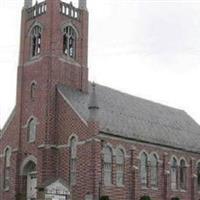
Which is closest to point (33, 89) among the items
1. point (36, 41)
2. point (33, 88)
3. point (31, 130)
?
point (33, 88)

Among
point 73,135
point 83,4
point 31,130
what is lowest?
point 73,135

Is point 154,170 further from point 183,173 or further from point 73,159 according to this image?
point 73,159

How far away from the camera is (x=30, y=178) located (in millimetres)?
53500

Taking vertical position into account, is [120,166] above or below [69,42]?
below

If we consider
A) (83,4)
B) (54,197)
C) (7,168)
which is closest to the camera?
(54,197)

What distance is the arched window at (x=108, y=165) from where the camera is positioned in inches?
1997

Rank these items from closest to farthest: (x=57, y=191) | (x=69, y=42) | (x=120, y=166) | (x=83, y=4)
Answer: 1. (x=57, y=191)
2. (x=120, y=166)
3. (x=69, y=42)
4. (x=83, y=4)

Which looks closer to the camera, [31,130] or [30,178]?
[30,178]

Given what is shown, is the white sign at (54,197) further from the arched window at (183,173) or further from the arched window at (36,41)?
the arched window at (183,173)

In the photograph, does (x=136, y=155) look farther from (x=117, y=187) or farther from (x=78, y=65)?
(x=78, y=65)

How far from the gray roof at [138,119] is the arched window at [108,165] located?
161 centimetres

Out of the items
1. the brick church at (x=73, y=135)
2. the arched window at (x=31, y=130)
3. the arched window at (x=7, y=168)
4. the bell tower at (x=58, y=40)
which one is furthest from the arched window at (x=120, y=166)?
the arched window at (x=7, y=168)

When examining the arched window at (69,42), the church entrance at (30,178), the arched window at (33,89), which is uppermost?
the arched window at (69,42)

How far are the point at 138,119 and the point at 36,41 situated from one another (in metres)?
12.1
